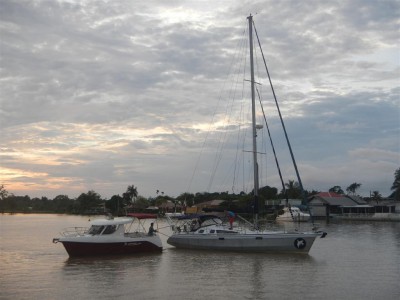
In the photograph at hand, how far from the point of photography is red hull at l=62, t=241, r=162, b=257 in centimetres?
3172

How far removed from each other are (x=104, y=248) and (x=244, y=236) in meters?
9.75

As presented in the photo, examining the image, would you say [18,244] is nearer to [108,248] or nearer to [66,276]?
[108,248]

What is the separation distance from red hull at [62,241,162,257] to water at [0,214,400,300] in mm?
870

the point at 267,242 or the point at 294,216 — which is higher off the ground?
the point at 294,216

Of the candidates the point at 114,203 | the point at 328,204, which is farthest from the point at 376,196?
the point at 114,203

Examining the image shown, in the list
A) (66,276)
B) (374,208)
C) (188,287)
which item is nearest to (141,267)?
(66,276)

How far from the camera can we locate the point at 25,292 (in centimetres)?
2070

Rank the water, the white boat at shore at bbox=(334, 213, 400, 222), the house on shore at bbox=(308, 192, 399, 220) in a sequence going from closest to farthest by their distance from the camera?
the water, the white boat at shore at bbox=(334, 213, 400, 222), the house on shore at bbox=(308, 192, 399, 220)

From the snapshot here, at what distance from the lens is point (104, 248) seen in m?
32.3

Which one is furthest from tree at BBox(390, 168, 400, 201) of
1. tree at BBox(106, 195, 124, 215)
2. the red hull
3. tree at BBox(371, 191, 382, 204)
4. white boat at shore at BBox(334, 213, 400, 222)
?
the red hull

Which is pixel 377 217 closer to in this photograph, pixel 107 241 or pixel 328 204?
pixel 328 204

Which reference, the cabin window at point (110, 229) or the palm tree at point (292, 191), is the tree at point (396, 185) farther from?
the cabin window at point (110, 229)

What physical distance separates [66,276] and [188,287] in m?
7.26

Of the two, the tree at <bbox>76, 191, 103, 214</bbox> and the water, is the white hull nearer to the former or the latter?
the water
